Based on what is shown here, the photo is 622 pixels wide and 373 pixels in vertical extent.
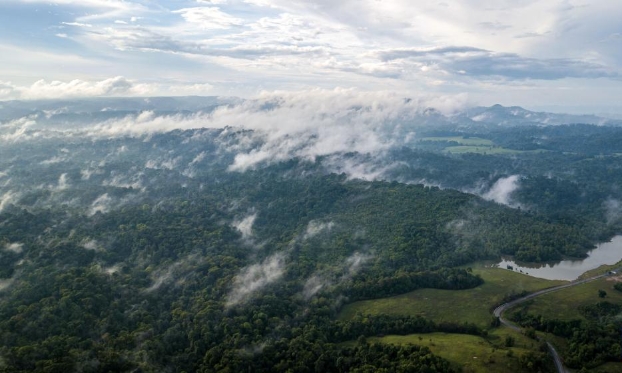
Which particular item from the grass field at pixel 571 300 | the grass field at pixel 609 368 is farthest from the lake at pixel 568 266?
the grass field at pixel 609 368

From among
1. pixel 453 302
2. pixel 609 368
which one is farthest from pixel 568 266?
pixel 609 368

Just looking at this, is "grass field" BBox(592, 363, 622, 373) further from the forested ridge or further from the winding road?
the forested ridge

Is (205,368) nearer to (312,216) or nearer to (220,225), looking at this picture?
(220,225)

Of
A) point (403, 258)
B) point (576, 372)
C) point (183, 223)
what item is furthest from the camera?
Result: point (183, 223)

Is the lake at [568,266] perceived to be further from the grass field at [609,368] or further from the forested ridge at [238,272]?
the grass field at [609,368]

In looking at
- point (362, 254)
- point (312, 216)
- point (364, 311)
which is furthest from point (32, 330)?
point (312, 216)

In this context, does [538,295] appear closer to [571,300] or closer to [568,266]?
[571,300]

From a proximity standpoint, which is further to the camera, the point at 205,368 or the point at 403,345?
the point at 403,345
